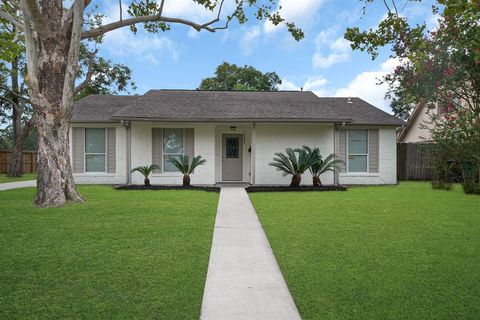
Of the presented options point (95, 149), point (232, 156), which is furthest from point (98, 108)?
point (232, 156)

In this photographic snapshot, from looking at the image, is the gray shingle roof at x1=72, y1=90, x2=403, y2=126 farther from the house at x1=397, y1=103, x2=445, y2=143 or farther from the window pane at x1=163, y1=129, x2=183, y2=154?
the house at x1=397, y1=103, x2=445, y2=143

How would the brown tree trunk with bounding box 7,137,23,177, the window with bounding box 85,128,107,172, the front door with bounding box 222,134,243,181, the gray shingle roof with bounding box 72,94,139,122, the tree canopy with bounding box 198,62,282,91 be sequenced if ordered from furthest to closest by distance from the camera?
the tree canopy with bounding box 198,62,282,91
the brown tree trunk with bounding box 7,137,23,177
the front door with bounding box 222,134,243,181
the window with bounding box 85,128,107,172
the gray shingle roof with bounding box 72,94,139,122

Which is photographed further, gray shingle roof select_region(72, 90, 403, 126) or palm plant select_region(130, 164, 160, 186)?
gray shingle roof select_region(72, 90, 403, 126)

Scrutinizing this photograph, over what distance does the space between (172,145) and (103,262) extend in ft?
35.2

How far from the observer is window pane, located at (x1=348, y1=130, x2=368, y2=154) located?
15.5 meters

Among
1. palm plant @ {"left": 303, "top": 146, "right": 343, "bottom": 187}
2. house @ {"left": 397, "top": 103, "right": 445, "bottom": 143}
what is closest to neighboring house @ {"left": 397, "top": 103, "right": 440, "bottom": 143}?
house @ {"left": 397, "top": 103, "right": 445, "bottom": 143}

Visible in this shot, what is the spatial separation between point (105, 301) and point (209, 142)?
458 inches

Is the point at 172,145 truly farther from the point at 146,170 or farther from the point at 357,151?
the point at 357,151

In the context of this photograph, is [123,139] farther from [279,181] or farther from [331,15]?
[331,15]

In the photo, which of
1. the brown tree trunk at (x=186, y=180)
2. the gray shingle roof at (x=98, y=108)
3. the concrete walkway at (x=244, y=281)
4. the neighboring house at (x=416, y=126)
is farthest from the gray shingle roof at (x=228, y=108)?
the neighboring house at (x=416, y=126)

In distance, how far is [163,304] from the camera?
316 cm

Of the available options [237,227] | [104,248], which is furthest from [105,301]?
[237,227]

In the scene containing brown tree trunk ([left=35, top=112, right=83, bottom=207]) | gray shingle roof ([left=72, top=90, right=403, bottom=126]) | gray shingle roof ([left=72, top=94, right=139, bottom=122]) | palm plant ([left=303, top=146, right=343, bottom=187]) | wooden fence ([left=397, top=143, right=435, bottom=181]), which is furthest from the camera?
wooden fence ([left=397, top=143, right=435, bottom=181])

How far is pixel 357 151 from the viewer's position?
15.5 meters
